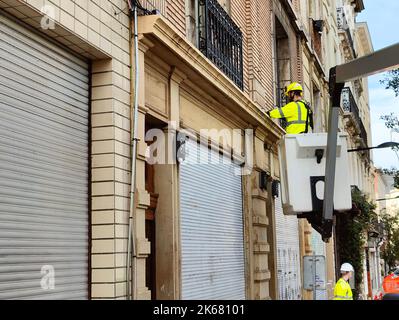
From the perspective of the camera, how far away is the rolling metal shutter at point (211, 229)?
920 centimetres

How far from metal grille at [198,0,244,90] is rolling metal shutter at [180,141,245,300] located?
5.46ft

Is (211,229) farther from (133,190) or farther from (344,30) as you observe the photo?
(344,30)

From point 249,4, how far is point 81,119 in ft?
26.2

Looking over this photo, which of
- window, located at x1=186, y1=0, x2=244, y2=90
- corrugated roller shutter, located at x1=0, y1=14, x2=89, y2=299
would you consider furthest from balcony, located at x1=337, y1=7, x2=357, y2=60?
corrugated roller shutter, located at x1=0, y1=14, x2=89, y2=299

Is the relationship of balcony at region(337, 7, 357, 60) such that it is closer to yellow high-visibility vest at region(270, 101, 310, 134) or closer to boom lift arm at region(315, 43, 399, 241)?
yellow high-visibility vest at region(270, 101, 310, 134)

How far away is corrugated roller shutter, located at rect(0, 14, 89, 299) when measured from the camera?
5.28 m

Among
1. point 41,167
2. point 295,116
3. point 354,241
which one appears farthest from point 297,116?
point 354,241

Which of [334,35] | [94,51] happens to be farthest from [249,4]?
[334,35]

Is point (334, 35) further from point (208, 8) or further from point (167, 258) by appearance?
point (167, 258)

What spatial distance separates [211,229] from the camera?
10477 mm

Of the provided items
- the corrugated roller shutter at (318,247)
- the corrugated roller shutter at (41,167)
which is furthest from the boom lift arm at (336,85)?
the corrugated roller shutter at (318,247)

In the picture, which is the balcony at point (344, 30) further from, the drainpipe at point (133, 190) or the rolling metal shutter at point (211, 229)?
the drainpipe at point (133, 190)

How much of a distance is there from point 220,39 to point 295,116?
3.45 m

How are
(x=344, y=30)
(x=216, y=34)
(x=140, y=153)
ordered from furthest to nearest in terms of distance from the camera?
(x=344, y=30) → (x=216, y=34) → (x=140, y=153)
